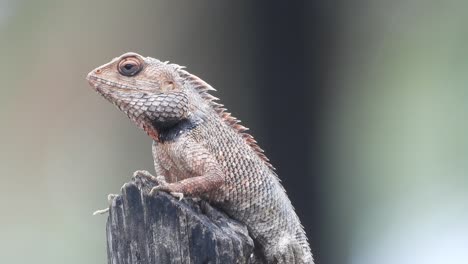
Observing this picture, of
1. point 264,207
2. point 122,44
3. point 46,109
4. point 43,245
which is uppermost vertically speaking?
point 122,44

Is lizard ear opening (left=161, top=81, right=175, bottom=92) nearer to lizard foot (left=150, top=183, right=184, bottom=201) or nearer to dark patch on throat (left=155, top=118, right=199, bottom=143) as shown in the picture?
dark patch on throat (left=155, top=118, right=199, bottom=143)

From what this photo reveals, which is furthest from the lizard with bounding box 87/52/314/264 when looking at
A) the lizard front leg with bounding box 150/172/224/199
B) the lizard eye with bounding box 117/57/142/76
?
the lizard front leg with bounding box 150/172/224/199

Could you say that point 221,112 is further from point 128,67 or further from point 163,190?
point 163,190

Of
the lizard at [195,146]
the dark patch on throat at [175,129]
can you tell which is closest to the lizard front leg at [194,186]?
the lizard at [195,146]

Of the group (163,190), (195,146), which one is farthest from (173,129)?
(163,190)

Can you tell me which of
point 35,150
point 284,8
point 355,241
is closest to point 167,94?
point 284,8

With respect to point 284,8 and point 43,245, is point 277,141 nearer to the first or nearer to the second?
point 284,8

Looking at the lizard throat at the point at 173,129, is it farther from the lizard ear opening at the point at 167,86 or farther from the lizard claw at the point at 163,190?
the lizard claw at the point at 163,190
